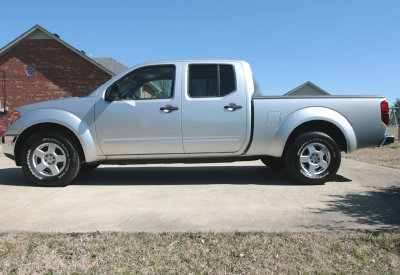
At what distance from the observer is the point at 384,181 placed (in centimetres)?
509

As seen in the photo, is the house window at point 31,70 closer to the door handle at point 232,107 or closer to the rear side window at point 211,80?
the rear side window at point 211,80

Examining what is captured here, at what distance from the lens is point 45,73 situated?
66.8 ft

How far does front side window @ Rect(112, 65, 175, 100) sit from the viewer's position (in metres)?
4.91

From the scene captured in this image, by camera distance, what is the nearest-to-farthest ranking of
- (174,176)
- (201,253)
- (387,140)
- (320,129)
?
(201,253)
(387,140)
(320,129)
(174,176)

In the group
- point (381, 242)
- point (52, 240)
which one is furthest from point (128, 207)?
point (381, 242)

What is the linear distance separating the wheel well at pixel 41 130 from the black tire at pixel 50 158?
80 millimetres

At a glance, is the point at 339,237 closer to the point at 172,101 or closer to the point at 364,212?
the point at 364,212

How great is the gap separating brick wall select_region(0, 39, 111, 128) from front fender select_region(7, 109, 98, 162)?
16.0 metres

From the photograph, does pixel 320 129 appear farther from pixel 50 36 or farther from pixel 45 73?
pixel 50 36

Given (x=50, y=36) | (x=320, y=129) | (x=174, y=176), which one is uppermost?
(x=50, y=36)

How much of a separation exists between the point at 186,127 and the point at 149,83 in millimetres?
964

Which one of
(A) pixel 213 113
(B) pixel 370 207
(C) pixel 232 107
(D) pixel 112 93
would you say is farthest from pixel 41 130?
(B) pixel 370 207

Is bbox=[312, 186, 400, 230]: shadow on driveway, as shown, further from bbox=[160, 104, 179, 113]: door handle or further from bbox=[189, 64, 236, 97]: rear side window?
bbox=[160, 104, 179, 113]: door handle

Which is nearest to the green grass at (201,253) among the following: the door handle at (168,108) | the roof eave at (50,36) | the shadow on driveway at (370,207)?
the shadow on driveway at (370,207)
